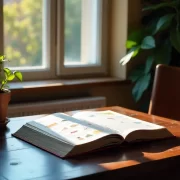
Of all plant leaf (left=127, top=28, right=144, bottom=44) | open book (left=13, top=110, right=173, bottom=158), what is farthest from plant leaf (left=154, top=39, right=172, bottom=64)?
open book (left=13, top=110, right=173, bottom=158)

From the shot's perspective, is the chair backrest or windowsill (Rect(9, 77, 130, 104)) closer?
the chair backrest

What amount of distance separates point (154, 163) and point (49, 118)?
52 cm

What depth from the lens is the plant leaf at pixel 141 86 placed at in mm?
2918

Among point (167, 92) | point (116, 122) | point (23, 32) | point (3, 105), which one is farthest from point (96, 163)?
point (23, 32)

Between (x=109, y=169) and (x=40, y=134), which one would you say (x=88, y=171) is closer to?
(x=109, y=169)

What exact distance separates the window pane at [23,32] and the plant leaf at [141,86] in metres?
0.65

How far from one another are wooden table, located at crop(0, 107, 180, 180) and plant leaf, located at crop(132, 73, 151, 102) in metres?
1.31

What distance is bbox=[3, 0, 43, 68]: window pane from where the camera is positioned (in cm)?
→ 284

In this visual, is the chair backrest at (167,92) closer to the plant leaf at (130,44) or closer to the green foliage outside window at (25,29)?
the plant leaf at (130,44)

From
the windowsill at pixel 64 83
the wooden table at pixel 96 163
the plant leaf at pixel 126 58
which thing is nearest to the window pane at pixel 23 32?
the windowsill at pixel 64 83

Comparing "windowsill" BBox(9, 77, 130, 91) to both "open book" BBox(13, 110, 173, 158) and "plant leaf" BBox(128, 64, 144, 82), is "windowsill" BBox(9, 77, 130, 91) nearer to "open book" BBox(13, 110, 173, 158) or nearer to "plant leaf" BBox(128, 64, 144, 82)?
"plant leaf" BBox(128, 64, 144, 82)

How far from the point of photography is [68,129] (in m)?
1.60

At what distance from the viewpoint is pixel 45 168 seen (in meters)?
1.30

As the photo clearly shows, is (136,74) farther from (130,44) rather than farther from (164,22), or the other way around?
(164,22)
